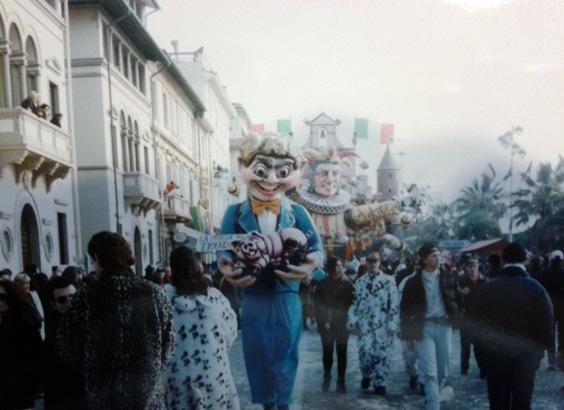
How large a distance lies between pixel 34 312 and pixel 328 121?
2197 millimetres

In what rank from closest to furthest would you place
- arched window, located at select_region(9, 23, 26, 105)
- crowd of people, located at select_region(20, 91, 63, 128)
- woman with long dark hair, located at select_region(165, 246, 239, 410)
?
woman with long dark hair, located at select_region(165, 246, 239, 410) → crowd of people, located at select_region(20, 91, 63, 128) → arched window, located at select_region(9, 23, 26, 105)

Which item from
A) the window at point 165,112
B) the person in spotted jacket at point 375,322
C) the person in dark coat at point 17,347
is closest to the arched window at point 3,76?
the window at point 165,112

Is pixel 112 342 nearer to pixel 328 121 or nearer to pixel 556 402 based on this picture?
pixel 328 121

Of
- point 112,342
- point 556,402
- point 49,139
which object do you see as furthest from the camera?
point 556,402

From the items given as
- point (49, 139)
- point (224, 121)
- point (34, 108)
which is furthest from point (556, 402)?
point (34, 108)

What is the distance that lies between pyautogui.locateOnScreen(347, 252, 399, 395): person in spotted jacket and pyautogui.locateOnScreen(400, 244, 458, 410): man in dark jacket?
0.47 meters

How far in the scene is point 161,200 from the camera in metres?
4.02

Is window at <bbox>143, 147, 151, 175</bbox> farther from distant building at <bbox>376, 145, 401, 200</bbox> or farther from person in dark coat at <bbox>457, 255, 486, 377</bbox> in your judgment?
person in dark coat at <bbox>457, 255, 486, 377</bbox>

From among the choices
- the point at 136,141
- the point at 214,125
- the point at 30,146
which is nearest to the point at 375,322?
the point at 214,125

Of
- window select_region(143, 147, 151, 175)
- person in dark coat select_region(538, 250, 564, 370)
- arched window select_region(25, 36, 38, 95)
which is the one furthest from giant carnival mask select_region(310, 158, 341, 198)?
Answer: person in dark coat select_region(538, 250, 564, 370)

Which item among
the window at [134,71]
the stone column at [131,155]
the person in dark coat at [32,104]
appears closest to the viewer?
the stone column at [131,155]

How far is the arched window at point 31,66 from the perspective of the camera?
18.6ft

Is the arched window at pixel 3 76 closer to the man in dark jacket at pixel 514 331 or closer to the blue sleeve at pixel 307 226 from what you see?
the blue sleeve at pixel 307 226

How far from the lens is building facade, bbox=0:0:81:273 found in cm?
454
